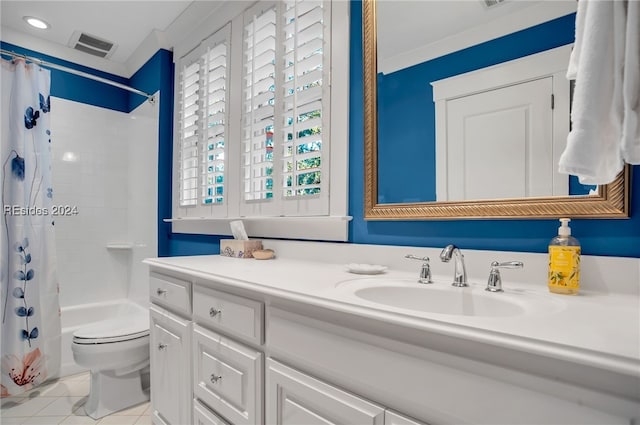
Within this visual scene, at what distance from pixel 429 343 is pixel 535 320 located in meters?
0.19

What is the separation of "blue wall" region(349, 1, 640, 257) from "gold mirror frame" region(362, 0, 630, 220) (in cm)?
3

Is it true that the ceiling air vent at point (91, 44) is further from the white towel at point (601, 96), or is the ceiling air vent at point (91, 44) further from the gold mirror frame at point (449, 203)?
the white towel at point (601, 96)

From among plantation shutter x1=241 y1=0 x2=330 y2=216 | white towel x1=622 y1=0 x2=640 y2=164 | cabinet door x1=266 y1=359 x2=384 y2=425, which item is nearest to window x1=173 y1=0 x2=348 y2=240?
plantation shutter x1=241 y1=0 x2=330 y2=216

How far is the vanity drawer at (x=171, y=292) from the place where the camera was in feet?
4.40

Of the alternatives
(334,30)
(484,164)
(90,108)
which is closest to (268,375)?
(484,164)

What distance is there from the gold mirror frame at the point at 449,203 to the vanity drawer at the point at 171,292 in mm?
797

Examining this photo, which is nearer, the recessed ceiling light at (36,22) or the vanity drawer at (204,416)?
the vanity drawer at (204,416)

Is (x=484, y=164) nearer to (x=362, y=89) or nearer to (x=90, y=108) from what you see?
(x=362, y=89)

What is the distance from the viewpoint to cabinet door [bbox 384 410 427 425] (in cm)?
65

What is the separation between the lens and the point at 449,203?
3.67 feet

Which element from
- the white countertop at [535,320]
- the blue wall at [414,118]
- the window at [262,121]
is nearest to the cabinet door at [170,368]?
the white countertop at [535,320]

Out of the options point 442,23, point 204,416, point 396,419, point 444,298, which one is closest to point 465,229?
point 444,298

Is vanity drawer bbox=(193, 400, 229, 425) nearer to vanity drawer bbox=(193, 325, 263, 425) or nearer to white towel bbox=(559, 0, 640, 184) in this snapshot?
vanity drawer bbox=(193, 325, 263, 425)

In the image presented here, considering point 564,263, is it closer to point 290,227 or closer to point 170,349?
point 290,227
